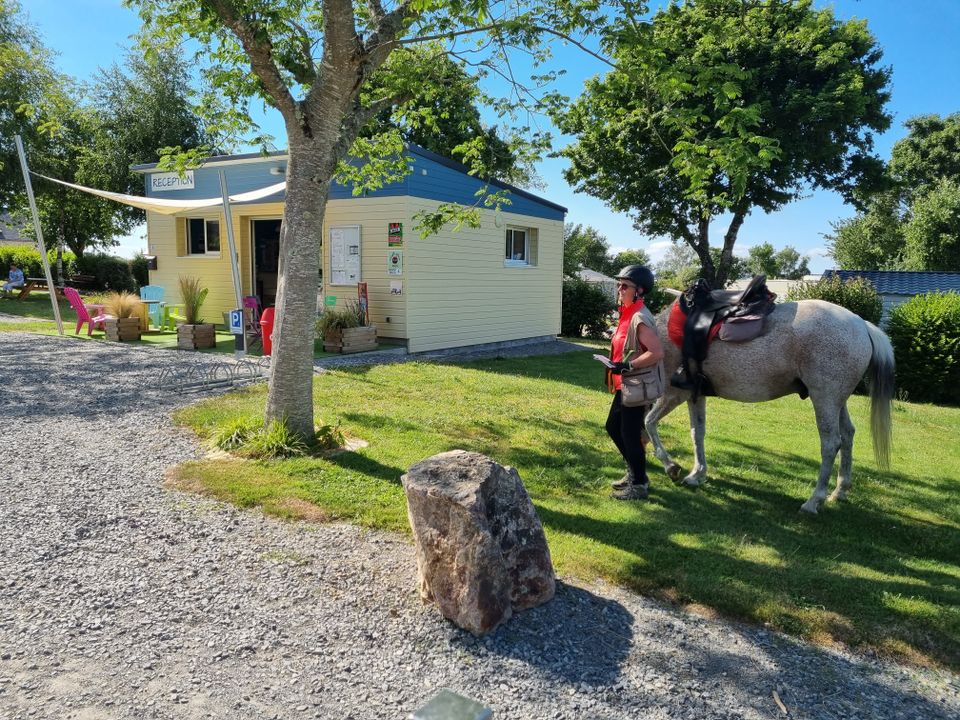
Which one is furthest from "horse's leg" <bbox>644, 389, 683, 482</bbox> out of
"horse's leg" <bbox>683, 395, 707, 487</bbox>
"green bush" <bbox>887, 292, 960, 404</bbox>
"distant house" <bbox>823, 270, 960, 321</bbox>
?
"distant house" <bbox>823, 270, 960, 321</bbox>

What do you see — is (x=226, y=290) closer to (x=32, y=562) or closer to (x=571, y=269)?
(x=32, y=562)

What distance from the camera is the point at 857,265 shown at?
4297cm

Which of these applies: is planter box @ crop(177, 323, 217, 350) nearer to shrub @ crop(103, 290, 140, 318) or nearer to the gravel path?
shrub @ crop(103, 290, 140, 318)

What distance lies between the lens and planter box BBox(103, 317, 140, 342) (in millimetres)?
12586

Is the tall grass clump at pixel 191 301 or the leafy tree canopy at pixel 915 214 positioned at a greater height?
the leafy tree canopy at pixel 915 214

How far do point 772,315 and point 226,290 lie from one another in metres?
13.0

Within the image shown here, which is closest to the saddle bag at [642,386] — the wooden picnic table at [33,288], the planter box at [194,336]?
the planter box at [194,336]

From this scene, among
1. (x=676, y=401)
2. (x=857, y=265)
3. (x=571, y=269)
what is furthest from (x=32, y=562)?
(x=857, y=265)

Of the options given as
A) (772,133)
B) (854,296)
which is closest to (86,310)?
(854,296)

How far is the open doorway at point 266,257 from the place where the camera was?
51.4 ft

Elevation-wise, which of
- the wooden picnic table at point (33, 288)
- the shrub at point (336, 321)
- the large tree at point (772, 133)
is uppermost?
the large tree at point (772, 133)

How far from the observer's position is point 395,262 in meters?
12.7

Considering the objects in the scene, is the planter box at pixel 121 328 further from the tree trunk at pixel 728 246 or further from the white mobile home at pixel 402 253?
the tree trunk at pixel 728 246

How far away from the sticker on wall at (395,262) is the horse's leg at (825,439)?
8951 millimetres
